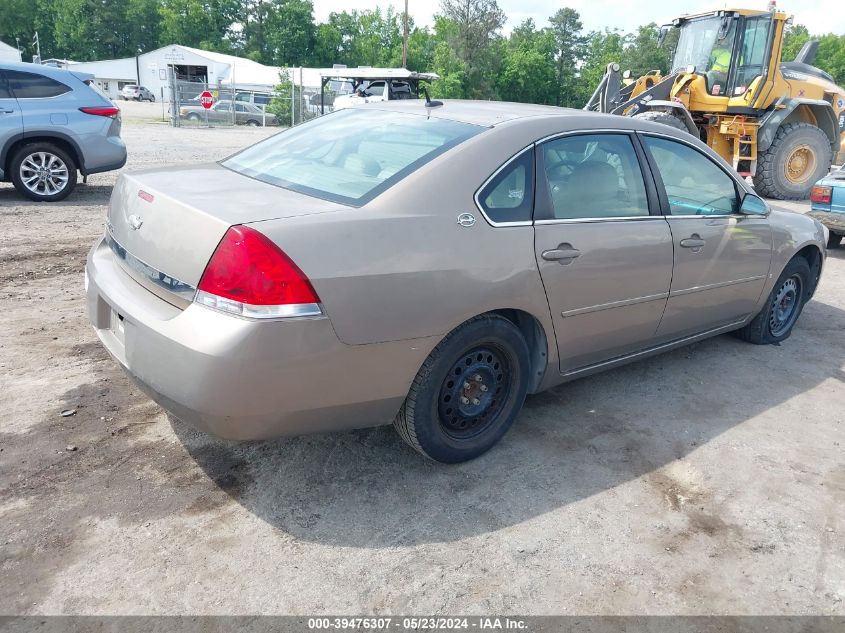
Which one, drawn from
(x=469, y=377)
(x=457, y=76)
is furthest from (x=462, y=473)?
(x=457, y=76)

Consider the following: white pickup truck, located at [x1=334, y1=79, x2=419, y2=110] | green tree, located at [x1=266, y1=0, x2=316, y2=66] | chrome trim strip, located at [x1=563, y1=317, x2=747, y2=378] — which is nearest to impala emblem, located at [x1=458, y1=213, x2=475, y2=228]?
chrome trim strip, located at [x1=563, y1=317, x2=747, y2=378]

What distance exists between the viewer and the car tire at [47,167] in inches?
341

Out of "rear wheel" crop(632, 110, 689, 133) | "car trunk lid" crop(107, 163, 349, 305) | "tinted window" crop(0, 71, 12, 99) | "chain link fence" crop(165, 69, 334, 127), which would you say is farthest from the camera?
"chain link fence" crop(165, 69, 334, 127)

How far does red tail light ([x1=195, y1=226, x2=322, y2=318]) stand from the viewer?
2457 millimetres

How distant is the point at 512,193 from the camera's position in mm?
3186

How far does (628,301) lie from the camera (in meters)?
3.68

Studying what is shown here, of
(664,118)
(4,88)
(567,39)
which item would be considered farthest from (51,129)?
(567,39)

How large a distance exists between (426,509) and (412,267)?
1051 millimetres

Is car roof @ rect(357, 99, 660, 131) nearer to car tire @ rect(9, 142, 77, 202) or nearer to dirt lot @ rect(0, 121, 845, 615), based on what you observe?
dirt lot @ rect(0, 121, 845, 615)

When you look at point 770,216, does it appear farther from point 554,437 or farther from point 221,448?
point 221,448

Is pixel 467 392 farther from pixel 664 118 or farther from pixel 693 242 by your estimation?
pixel 664 118

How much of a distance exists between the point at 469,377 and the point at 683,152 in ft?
7.05

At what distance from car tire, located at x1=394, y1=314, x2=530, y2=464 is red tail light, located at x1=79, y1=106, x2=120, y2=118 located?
7.94 metres

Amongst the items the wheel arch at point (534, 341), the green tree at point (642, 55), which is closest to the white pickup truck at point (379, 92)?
the wheel arch at point (534, 341)
